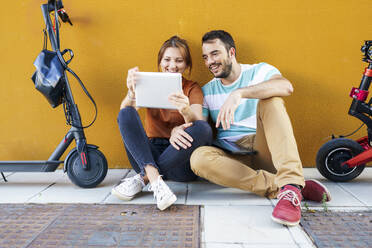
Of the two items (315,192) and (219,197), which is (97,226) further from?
(315,192)

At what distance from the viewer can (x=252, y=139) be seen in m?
2.25

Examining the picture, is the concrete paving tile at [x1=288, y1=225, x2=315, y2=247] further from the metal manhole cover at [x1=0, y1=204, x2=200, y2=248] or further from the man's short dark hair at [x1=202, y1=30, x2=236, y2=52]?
the man's short dark hair at [x1=202, y1=30, x2=236, y2=52]

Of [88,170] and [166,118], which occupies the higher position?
[166,118]

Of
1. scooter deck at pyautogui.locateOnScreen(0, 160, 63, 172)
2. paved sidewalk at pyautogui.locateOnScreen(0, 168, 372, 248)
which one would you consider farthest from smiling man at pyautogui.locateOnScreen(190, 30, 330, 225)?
scooter deck at pyautogui.locateOnScreen(0, 160, 63, 172)

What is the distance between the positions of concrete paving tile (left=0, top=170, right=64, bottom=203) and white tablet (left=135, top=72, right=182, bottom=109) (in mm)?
1032

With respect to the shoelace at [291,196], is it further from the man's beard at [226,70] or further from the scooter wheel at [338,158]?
the man's beard at [226,70]

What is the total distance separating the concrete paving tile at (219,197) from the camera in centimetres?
207

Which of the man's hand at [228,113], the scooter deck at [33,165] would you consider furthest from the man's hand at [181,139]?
the scooter deck at [33,165]

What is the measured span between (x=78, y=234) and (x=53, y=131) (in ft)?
4.48

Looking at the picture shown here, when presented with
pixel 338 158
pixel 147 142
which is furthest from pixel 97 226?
pixel 338 158

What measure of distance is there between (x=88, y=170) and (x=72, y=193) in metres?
0.19

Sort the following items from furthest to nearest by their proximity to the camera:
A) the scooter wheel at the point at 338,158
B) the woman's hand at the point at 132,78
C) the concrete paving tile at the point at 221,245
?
the scooter wheel at the point at 338,158 → the woman's hand at the point at 132,78 → the concrete paving tile at the point at 221,245

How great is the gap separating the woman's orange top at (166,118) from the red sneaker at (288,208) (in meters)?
0.85

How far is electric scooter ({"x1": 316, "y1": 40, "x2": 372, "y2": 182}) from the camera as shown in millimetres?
2258
